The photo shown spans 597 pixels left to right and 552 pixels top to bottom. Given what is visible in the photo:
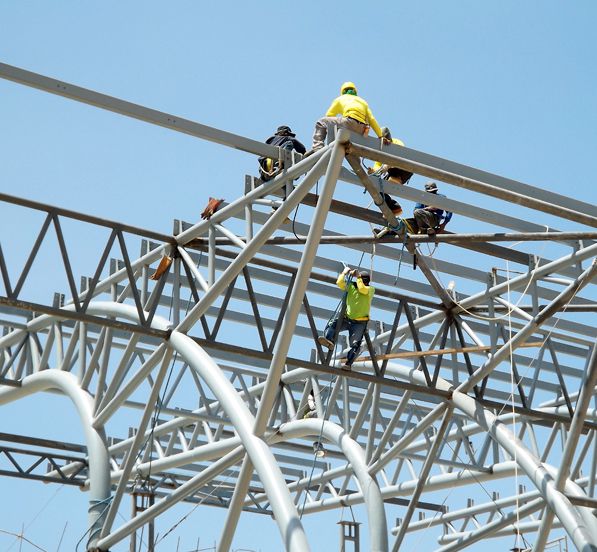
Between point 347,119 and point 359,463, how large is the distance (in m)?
8.61

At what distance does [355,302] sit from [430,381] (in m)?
2.82

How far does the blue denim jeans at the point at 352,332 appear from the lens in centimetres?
2043

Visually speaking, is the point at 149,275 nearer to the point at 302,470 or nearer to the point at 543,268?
the point at 543,268

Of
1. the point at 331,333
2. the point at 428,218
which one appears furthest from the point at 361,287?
the point at 428,218

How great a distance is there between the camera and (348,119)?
705 inches

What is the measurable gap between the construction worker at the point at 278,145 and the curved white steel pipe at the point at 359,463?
681 centimetres

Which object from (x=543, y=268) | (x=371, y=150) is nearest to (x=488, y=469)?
(x=543, y=268)

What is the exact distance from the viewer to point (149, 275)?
72.4ft

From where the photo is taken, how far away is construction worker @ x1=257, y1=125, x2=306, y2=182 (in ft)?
61.8

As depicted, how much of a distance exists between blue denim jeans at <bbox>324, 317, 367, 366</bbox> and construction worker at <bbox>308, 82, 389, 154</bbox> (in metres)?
3.67

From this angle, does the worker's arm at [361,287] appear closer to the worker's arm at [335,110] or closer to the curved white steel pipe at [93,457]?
the worker's arm at [335,110]

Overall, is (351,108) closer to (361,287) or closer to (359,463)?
(361,287)

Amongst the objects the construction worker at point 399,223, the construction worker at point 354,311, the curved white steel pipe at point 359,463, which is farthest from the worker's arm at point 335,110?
the curved white steel pipe at point 359,463

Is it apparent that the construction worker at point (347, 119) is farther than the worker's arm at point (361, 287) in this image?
No
